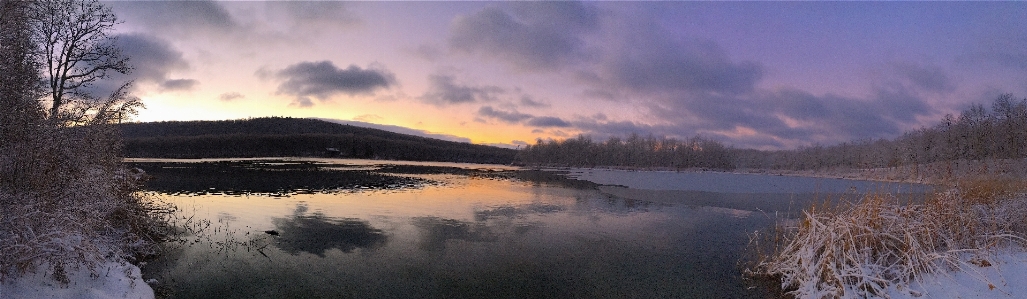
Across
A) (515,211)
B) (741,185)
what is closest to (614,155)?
(741,185)

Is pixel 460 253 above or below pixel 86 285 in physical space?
below

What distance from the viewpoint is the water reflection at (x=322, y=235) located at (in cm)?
1359

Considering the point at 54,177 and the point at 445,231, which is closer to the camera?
the point at 54,177

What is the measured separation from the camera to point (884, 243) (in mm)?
9766

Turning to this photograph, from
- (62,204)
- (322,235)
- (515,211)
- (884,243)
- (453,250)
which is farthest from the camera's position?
(515,211)

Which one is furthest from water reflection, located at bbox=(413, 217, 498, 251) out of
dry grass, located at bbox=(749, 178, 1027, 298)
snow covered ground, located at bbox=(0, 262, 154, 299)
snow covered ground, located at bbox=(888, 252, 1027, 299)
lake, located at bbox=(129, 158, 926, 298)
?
snow covered ground, located at bbox=(888, 252, 1027, 299)

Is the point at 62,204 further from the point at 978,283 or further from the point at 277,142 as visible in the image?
the point at 277,142

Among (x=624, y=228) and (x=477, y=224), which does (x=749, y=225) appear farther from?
(x=477, y=224)

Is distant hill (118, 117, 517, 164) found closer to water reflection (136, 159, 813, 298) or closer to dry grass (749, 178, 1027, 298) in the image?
water reflection (136, 159, 813, 298)

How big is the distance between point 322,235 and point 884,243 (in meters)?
16.0

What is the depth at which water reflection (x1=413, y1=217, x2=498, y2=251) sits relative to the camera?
1448 cm

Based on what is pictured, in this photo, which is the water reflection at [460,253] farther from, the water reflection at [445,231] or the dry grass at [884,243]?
the dry grass at [884,243]

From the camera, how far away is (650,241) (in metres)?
15.5

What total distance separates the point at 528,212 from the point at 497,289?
12255mm
